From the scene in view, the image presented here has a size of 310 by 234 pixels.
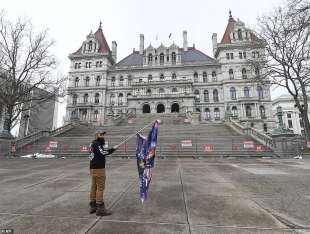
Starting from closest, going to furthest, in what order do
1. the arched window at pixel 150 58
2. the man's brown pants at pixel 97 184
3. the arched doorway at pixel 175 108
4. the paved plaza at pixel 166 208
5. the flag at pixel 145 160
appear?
the paved plaza at pixel 166 208 → the man's brown pants at pixel 97 184 → the flag at pixel 145 160 → the arched doorway at pixel 175 108 → the arched window at pixel 150 58

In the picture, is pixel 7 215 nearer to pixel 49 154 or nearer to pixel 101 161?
pixel 101 161

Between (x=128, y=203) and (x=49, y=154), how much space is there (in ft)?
56.2

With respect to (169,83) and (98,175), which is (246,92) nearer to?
(169,83)

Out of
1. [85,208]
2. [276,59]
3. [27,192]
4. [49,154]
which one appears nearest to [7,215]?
[85,208]

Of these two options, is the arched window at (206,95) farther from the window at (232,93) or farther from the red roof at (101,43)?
the red roof at (101,43)

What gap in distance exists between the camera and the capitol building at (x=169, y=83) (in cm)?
4888

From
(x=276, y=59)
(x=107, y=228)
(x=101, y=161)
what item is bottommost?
(x=107, y=228)

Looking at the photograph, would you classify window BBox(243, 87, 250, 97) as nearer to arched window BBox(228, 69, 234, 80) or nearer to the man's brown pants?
arched window BBox(228, 69, 234, 80)

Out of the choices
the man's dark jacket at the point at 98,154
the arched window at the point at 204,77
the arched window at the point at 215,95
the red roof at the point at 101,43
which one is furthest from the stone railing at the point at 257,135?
the red roof at the point at 101,43

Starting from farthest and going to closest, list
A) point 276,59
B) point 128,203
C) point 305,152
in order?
point 276,59 < point 305,152 < point 128,203

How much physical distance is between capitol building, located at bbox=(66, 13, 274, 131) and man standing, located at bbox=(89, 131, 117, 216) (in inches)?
1660

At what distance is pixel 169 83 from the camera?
162ft

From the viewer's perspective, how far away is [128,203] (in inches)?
187

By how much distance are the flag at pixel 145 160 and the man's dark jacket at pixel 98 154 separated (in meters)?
0.69
